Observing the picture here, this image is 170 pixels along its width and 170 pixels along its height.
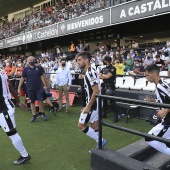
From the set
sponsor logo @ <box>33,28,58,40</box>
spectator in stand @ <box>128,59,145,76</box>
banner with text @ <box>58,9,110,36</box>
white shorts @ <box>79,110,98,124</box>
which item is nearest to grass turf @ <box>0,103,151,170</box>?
white shorts @ <box>79,110,98,124</box>

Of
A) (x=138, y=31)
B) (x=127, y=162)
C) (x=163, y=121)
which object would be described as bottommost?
(x=127, y=162)

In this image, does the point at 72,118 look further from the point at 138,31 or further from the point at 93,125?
the point at 138,31

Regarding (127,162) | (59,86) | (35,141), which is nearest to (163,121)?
(127,162)

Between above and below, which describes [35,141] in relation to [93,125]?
below

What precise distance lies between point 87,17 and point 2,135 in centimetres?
1244

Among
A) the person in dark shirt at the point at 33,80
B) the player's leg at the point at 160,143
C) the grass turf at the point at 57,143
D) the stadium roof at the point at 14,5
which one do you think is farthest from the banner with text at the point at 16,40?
the player's leg at the point at 160,143

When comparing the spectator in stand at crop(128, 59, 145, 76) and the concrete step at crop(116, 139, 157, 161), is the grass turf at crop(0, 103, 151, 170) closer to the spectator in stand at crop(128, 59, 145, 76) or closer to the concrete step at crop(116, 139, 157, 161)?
the concrete step at crop(116, 139, 157, 161)

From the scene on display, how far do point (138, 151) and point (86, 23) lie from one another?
1398 centimetres

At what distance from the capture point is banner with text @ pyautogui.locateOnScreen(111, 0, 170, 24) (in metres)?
11.9

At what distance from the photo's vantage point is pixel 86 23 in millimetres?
16656

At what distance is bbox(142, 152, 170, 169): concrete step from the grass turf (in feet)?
2.93

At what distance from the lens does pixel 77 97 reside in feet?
30.6

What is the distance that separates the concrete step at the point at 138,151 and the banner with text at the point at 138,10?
9.44m

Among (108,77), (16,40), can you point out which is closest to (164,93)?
(108,77)
